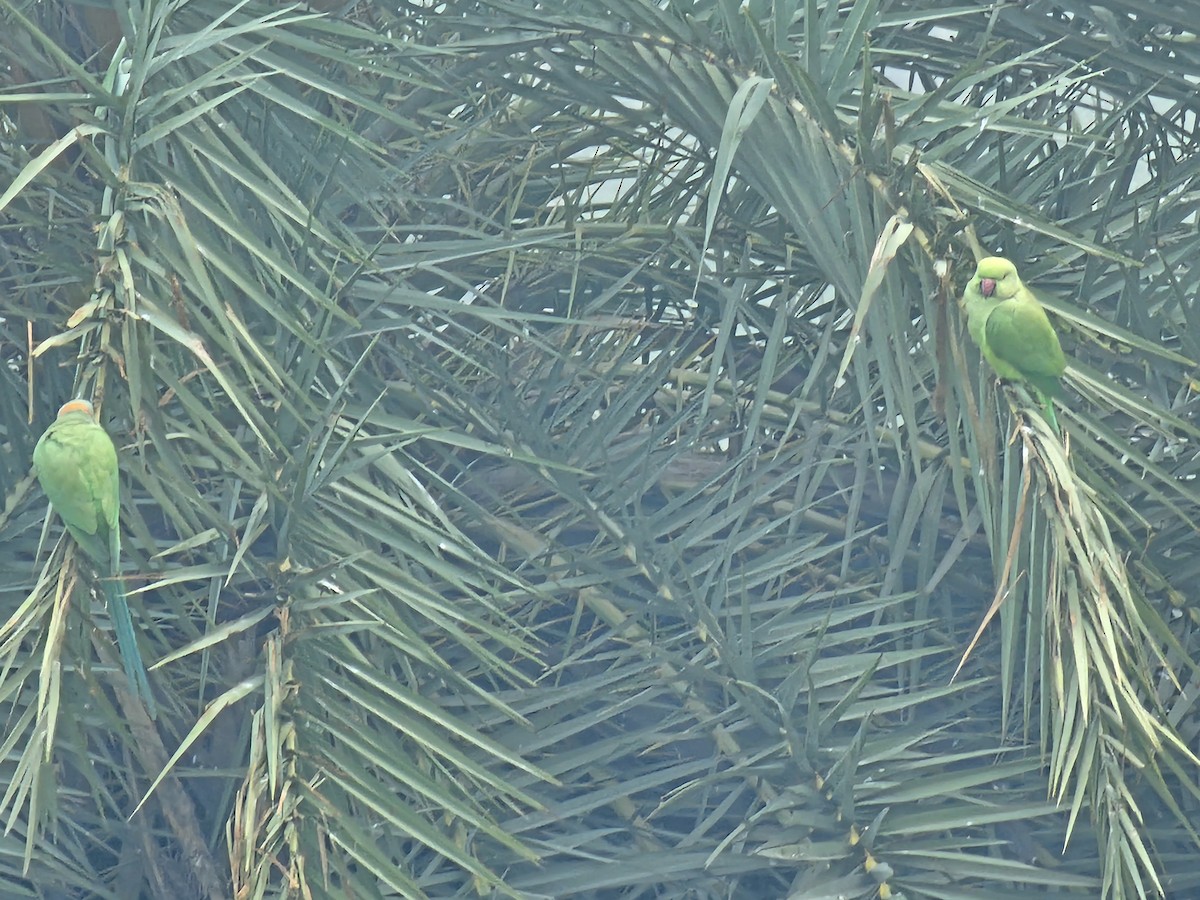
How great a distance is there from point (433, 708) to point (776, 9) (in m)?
0.90

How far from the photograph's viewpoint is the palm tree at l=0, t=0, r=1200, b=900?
1.48 meters

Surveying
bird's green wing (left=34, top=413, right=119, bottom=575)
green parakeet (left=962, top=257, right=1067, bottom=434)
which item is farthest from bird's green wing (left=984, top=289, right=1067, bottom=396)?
bird's green wing (left=34, top=413, right=119, bottom=575)

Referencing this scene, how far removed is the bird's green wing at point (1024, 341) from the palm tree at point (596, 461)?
0.12ft

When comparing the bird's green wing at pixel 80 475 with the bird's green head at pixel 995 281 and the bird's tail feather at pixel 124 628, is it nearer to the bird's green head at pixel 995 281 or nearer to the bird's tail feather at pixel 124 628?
the bird's tail feather at pixel 124 628

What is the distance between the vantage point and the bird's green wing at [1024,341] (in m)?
1.39

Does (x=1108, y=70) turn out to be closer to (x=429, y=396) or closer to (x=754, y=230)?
(x=754, y=230)

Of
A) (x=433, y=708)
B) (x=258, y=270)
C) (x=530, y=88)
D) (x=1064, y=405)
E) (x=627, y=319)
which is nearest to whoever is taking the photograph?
(x=1064, y=405)

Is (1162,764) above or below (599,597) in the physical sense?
below

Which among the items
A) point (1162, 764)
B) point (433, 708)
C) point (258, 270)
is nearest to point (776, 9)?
point (258, 270)

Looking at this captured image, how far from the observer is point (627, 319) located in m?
2.21

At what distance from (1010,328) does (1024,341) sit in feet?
0.08

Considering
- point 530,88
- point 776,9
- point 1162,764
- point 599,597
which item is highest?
point 776,9

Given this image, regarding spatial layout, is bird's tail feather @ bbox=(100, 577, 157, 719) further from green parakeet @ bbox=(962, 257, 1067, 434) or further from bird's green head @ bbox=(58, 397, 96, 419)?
green parakeet @ bbox=(962, 257, 1067, 434)

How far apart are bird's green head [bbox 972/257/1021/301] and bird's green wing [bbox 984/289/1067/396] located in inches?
0.4
